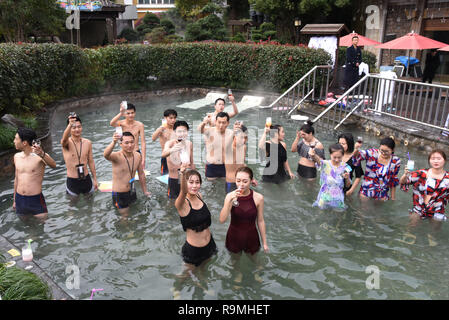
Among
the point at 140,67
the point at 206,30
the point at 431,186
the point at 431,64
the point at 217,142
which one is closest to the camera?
the point at 431,186

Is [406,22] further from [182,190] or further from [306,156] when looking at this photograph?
[182,190]

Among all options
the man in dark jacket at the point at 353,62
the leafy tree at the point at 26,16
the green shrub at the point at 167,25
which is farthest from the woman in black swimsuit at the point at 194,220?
the green shrub at the point at 167,25

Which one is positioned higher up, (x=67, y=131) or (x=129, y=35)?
(x=129, y=35)

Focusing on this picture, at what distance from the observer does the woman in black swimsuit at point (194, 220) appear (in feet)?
15.8

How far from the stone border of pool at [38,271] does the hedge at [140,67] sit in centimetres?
597

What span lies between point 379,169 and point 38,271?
5623mm

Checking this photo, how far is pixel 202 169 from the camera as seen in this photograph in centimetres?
998

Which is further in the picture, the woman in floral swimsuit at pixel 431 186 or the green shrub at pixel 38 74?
the green shrub at pixel 38 74

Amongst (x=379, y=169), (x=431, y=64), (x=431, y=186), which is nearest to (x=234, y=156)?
(x=379, y=169)

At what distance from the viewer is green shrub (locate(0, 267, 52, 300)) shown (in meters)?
4.24

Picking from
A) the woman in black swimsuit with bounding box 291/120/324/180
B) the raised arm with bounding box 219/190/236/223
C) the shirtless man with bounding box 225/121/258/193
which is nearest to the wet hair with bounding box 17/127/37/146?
the shirtless man with bounding box 225/121/258/193

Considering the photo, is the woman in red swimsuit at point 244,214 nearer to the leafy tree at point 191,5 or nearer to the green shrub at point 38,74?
the green shrub at point 38,74

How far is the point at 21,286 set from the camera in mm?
4336
